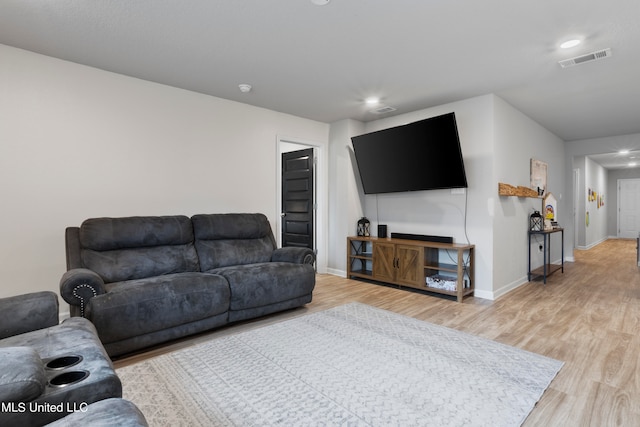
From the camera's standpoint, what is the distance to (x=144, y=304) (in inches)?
92.4

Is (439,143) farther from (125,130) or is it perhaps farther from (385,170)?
(125,130)

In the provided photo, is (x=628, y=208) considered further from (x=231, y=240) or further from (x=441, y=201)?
(x=231, y=240)

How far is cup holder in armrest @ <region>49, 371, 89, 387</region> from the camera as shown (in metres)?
1.18

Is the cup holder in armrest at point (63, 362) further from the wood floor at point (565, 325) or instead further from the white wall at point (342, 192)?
the white wall at point (342, 192)

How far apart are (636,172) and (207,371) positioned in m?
13.6

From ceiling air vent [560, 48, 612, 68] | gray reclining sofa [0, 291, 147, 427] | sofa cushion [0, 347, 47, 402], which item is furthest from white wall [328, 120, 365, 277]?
sofa cushion [0, 347, 47, 402]

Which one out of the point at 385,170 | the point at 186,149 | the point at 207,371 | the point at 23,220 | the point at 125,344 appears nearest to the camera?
the point at 207,371

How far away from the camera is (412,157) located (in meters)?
4.07

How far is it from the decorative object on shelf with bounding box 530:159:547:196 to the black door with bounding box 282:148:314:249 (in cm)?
330

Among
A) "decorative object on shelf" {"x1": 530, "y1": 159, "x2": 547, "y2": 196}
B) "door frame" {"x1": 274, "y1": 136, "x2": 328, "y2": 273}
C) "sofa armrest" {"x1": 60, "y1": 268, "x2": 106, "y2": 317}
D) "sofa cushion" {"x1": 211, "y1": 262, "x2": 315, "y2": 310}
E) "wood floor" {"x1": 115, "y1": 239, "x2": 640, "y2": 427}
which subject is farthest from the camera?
"door frame" {"x1": 274, "y1": 136, "x2": 328, "y2": 273}

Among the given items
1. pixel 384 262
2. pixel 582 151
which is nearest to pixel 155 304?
pixel 384 262

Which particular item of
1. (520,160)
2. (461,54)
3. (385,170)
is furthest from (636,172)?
(461,54)

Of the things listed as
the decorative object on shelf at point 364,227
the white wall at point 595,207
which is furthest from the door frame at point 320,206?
the white wall at point 595,207

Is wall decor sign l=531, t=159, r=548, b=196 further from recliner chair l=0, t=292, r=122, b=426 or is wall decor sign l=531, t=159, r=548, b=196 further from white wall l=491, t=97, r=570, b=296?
recliner chair l=0, t=292, r=122, b=426
